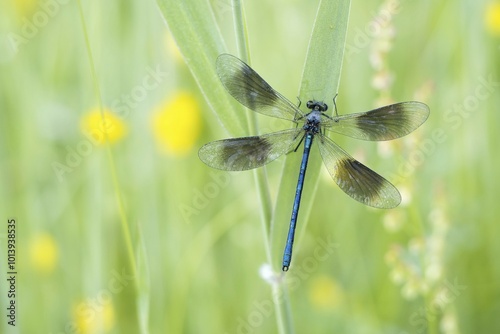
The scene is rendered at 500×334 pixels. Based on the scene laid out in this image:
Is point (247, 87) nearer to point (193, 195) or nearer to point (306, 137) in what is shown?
point (306, 137)

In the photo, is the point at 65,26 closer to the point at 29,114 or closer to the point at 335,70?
the point at 29,114

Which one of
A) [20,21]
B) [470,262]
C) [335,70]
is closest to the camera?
[335,70]

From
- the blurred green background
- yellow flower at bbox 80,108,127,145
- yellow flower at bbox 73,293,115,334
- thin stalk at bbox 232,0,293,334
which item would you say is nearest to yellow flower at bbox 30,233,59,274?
the blurred green background

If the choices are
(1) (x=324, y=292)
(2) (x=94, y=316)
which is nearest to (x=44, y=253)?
(2) (x=94, y=316)

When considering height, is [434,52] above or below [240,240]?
above

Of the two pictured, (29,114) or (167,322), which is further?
(29,114)

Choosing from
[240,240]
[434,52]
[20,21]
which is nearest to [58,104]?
[20,21]

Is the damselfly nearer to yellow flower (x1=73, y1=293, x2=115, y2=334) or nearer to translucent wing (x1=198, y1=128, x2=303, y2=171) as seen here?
translucent wing (x1=198, y1=128, x2=303, y2=171)

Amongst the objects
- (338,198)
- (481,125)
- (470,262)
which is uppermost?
(481,125)
